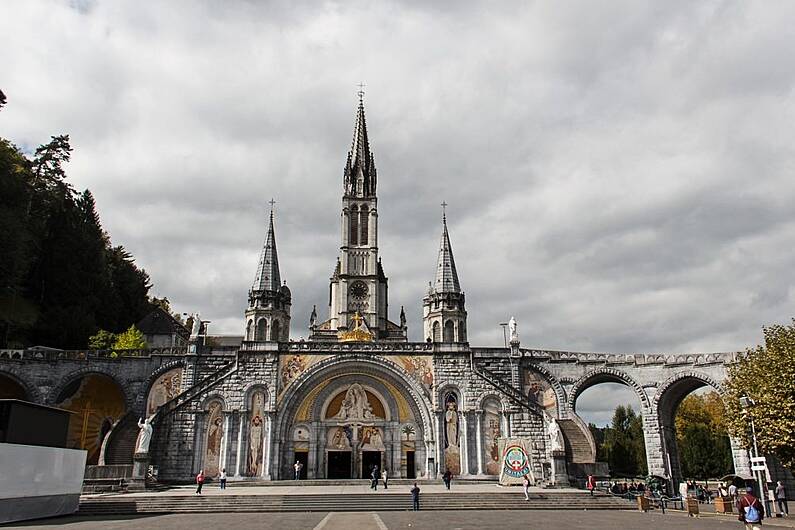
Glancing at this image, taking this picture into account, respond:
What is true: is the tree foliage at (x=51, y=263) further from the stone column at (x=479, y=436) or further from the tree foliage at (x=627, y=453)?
the tree foliage at (x=627, y=453)

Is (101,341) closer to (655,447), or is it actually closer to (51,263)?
(51,263)

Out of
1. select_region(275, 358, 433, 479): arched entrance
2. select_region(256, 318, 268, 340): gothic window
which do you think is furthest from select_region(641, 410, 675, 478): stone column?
select_region(256, 318, 268, 340): gothic window

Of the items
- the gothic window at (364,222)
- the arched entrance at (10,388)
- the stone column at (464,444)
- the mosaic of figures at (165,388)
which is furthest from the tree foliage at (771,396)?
the gothic window at (364,222)

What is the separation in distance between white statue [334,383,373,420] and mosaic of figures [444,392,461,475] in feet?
14.7

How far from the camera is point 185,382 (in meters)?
37.2

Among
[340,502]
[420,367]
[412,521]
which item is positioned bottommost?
[412,521]

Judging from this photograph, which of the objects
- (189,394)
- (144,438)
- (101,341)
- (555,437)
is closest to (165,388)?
(189,394)

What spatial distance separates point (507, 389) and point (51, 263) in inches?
1377

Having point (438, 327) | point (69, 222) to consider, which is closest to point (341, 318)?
point (438, 327)

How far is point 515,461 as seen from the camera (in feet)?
94.6

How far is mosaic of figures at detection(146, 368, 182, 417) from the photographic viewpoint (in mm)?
37125

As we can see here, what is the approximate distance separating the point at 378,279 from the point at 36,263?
32175 millimetres

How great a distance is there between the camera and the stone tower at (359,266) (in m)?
64.2

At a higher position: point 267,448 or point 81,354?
point 81,354
